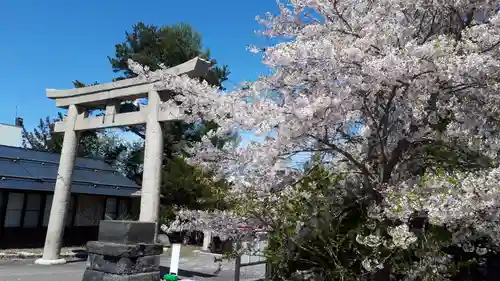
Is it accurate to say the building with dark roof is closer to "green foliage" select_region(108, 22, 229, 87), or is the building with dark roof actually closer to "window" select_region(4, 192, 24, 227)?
"window" select_region(4, 192, 24, 227)

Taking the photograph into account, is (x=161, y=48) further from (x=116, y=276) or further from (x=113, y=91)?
(x=116, y=276)

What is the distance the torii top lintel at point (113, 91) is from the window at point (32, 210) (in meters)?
4.08

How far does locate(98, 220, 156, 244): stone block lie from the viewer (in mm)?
3971

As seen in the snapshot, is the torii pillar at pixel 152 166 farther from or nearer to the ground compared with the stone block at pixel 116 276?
farther from the ground

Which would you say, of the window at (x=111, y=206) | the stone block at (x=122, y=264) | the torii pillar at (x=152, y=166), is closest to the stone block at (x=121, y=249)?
the stone block at (x=122, y=264)

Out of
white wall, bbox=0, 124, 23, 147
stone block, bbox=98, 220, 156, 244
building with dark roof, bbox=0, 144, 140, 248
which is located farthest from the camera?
white wall, bbox=0, 124, 23, 147

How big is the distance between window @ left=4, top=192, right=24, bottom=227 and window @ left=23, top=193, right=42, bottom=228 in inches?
9.2

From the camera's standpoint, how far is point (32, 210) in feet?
46.0

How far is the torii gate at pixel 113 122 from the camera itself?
317 inches

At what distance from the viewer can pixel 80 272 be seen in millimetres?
9641

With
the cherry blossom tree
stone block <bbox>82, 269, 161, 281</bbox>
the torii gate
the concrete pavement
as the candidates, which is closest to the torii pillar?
the torii gate

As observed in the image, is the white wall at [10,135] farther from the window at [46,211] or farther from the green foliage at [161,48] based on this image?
the window at [46,211]

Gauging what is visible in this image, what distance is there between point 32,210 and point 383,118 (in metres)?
13.2

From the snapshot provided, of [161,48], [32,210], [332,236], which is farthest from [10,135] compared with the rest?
[332,236]
